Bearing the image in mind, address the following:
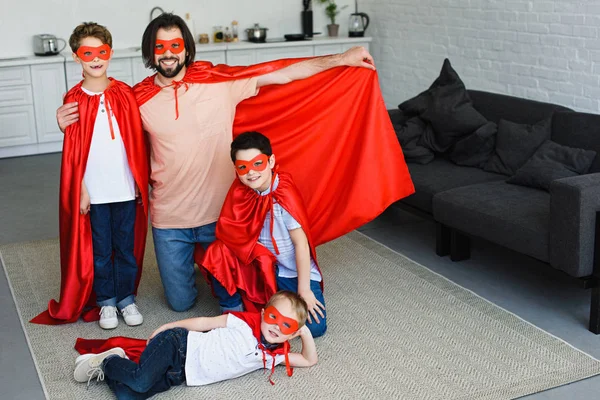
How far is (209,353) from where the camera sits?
3.09 metres

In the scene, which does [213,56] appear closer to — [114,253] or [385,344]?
[114,253]

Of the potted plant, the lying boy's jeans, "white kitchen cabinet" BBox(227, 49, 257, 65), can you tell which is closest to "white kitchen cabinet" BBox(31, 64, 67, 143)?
"white kitchen cabinet" BBox(227, 49, 257, 65)

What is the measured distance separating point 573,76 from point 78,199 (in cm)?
325

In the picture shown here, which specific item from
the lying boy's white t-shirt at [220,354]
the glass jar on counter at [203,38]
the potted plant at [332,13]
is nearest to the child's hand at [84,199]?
the lying boy's white t-shirt at [220,354]

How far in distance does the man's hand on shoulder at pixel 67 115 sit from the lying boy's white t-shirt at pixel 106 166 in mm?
89

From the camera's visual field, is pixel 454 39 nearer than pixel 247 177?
No

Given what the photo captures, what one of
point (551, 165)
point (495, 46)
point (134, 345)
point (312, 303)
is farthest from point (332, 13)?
point (134, 345)

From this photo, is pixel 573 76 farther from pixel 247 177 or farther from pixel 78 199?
pixel 78 199

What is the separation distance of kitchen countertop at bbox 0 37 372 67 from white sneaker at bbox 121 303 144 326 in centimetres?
382

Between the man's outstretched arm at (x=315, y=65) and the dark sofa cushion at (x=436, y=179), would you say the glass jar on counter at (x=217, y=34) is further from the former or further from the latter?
the man's outstretched arm at (x=315, y=65)

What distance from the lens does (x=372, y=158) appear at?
3.88 meters

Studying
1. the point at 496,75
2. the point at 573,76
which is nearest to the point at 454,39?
the point at 496,75

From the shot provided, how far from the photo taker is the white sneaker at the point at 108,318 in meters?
3.69

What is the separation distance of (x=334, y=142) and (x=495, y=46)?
8.37ft
